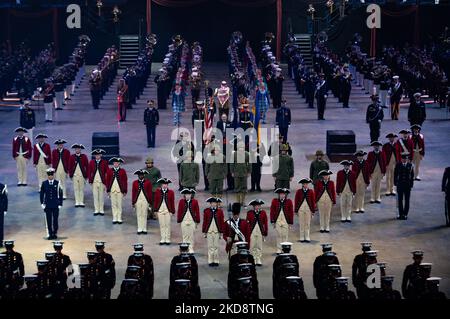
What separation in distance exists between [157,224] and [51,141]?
10708mm

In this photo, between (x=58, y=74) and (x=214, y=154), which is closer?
(x=214, y=154)

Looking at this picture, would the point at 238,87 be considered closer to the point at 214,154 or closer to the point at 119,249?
the point at 214,154

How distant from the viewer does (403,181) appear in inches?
1188

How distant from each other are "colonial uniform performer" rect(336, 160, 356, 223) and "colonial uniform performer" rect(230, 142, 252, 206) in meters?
2.28

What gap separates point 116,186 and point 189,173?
173cm

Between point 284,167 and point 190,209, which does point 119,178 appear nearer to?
point 190,209

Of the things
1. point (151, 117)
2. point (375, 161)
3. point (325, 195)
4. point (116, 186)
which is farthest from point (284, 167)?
point (151, 117)

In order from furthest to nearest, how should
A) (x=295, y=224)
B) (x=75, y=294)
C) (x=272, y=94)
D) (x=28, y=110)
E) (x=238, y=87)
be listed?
(x=272, y=94)
(x=238, y=87)
(x=28, y=110)
(x=295, y=224)
(x=75, y=294)

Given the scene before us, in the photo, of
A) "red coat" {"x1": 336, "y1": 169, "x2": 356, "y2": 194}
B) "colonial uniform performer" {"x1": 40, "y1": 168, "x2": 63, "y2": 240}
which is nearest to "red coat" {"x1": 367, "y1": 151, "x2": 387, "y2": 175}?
"red coat" {"x1": 336, "y1": 169, "x2": 356, "y2": 194}

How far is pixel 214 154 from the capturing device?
30.5m

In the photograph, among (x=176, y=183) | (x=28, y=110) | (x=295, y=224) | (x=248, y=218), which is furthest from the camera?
(x=28, y=110)

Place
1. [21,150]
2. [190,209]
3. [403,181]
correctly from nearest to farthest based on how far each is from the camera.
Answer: [190,209] < [403,181] < [21,150]

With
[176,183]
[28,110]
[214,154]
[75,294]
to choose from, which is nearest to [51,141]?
[28,110]

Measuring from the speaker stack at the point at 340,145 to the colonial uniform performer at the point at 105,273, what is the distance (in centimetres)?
1323
